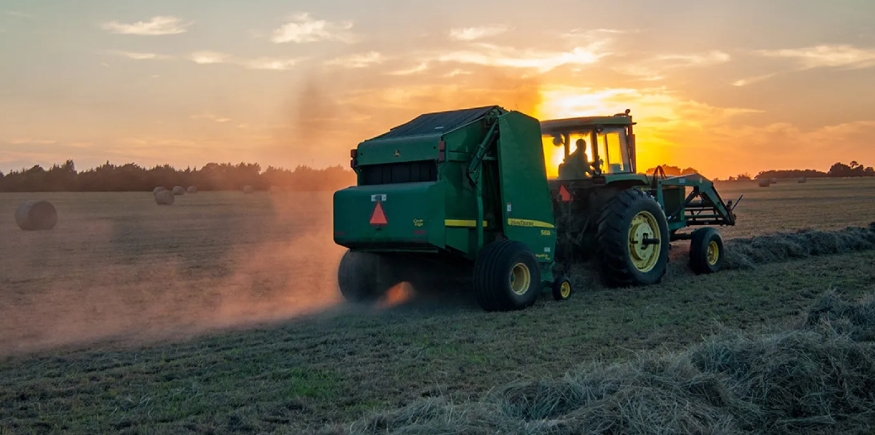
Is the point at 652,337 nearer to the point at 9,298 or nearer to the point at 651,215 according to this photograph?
the point at 651,215

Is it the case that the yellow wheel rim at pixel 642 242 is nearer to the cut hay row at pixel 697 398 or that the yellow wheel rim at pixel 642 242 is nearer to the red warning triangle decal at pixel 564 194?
the red warning triangle decal at pixel 564 194

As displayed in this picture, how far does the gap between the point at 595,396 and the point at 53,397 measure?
163 inches

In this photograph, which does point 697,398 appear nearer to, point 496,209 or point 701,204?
point 496,209

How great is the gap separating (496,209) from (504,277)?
1.13 metres

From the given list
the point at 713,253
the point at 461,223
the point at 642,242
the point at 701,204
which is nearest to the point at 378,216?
the point at 461,223

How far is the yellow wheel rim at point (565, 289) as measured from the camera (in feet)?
36.6

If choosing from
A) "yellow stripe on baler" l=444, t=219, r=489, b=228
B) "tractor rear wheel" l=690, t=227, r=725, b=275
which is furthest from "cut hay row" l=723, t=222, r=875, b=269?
"yellow stripe on baler" l=444, t=219, r=489, b=228

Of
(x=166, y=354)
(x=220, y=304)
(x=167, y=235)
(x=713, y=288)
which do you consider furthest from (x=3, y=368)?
Result: (x=167, y=235)

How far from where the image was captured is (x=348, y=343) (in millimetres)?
8234

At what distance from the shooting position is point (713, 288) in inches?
462

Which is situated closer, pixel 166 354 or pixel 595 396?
pixel 595 396

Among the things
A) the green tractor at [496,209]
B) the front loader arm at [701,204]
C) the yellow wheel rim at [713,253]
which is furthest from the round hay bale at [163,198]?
the yellow wheel rim at [713,253]

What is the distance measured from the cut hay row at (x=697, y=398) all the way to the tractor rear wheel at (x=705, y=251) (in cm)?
721

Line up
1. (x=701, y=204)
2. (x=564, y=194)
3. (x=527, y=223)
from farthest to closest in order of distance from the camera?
(x=701, y=204) → (x=564, y=194) → (x=527, y=223)
